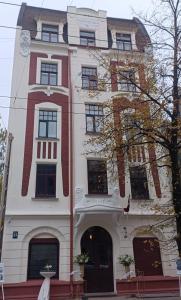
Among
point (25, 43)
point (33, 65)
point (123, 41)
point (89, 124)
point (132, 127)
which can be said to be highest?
point (123, 41)

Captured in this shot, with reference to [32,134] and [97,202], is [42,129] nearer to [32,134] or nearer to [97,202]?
[32,134]

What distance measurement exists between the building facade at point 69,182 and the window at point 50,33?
81 mm

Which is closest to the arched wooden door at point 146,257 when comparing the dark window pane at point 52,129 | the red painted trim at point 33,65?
the dark window pane at point 52,129

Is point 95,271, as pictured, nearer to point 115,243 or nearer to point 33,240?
point 115,243

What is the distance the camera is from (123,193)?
62.1 ft

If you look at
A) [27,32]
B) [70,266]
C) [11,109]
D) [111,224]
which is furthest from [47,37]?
[70,266]

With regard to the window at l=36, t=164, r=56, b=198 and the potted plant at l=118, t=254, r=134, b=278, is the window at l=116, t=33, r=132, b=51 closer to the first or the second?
the window at l=36, t=164, r=56, b=198

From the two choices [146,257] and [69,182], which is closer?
[146,257]

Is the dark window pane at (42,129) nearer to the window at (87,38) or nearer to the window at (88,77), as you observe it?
the window at (88,77)

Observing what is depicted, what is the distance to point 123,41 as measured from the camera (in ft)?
79.7

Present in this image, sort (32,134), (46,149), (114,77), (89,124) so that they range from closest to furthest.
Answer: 1. (46,149)
2. (32,134)
3. (114,77)
4. (89,124)

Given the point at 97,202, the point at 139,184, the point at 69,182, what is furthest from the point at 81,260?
the point at 139,184

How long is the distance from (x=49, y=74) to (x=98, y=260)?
466 inches

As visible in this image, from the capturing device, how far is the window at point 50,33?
22.8 metres
